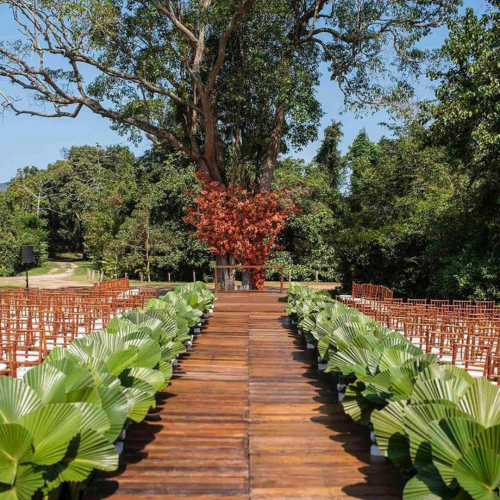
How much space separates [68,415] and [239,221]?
558 inches

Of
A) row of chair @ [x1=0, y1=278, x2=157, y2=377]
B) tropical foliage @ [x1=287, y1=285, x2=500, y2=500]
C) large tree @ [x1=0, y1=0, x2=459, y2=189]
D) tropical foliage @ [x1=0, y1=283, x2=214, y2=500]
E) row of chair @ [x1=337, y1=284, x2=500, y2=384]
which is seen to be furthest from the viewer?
large tree @ [x1=0, y1=0, x2=459, y2=189]

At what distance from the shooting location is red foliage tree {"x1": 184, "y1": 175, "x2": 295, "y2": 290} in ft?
53.9

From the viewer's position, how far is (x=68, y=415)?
258cm

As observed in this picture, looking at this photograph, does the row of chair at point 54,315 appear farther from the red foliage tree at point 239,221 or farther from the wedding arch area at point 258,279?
the red foliage tree at point 239,221

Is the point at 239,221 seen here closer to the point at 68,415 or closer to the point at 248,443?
the point at 248,443

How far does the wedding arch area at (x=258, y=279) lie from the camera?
2.97 metres

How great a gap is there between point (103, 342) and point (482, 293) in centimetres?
1133

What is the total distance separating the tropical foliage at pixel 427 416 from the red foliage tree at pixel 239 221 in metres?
12.1

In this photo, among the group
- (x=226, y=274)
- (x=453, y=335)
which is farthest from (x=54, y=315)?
(x=226, y=274)

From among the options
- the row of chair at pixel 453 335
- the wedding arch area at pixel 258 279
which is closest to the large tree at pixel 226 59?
the wedding arch area at pixel 258 279

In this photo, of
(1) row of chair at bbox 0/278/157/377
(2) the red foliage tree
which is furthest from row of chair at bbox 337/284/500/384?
(2) the red foliage tree

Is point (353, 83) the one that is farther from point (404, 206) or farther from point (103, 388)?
point (103, 388)

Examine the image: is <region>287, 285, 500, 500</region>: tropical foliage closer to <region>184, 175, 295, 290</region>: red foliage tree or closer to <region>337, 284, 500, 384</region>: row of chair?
<region>337, 284, 500, 384</region>: row of chair

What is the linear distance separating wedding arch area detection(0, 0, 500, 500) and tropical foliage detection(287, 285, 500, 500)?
0.5 inches
